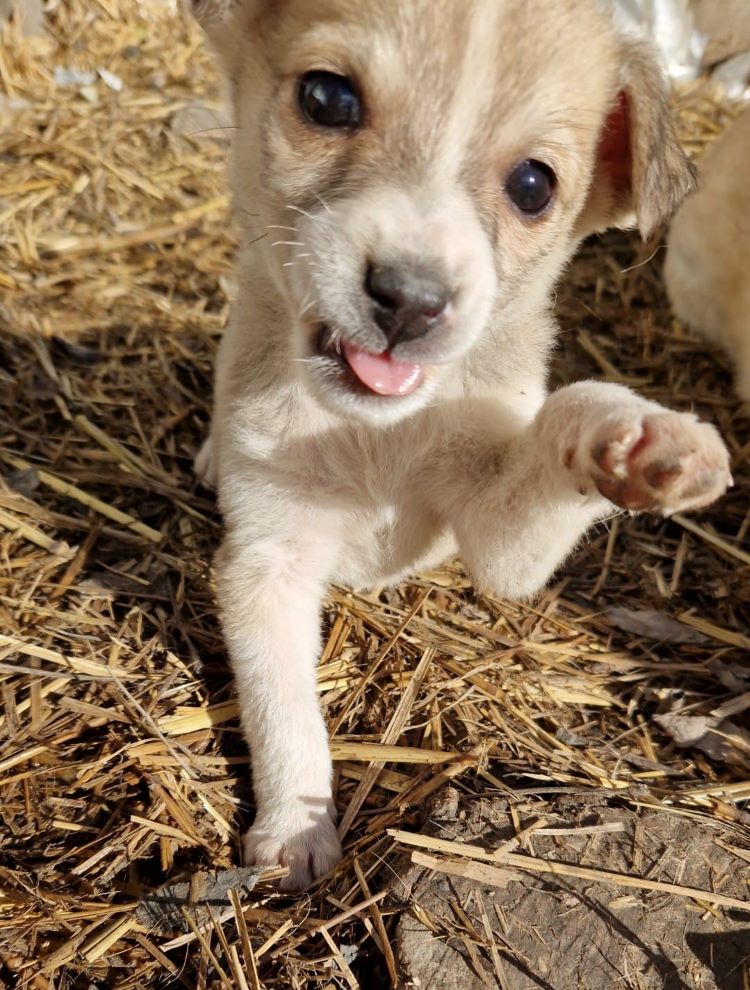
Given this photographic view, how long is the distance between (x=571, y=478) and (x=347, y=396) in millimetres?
627

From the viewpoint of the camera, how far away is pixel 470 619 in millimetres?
3773

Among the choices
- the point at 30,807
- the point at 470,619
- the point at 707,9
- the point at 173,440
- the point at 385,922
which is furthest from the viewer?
the point at 707,9

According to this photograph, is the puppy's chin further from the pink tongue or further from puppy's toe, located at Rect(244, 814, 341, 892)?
puppy's toe, located at Rect(244, 814, 341, 892)

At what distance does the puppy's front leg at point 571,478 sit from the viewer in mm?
2121

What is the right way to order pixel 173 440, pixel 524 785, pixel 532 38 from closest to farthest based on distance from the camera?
pixel 532 38
pixel 524 785
pixel 173 440

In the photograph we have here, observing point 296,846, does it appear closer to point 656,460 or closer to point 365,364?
point 365,364

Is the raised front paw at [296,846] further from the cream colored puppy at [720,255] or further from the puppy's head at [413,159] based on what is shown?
the cream colored puppy at [720,255]

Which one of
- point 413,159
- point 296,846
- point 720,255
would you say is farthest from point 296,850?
point 720,255

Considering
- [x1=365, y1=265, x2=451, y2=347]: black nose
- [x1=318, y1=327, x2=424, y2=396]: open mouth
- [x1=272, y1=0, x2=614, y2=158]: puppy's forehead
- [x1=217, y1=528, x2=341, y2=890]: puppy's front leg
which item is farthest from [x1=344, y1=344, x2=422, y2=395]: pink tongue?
[x1=217, y1=528, x2=341, y2=890]: puppy's front leg

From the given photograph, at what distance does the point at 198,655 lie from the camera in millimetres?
3398

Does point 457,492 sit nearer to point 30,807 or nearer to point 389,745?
point 389,745

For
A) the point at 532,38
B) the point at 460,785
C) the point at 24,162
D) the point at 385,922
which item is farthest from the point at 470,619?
the point at 24,162

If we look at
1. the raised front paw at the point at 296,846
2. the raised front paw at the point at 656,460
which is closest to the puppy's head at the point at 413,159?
the raised front paw at the point at 656,460

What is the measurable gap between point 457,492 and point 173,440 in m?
1.88
